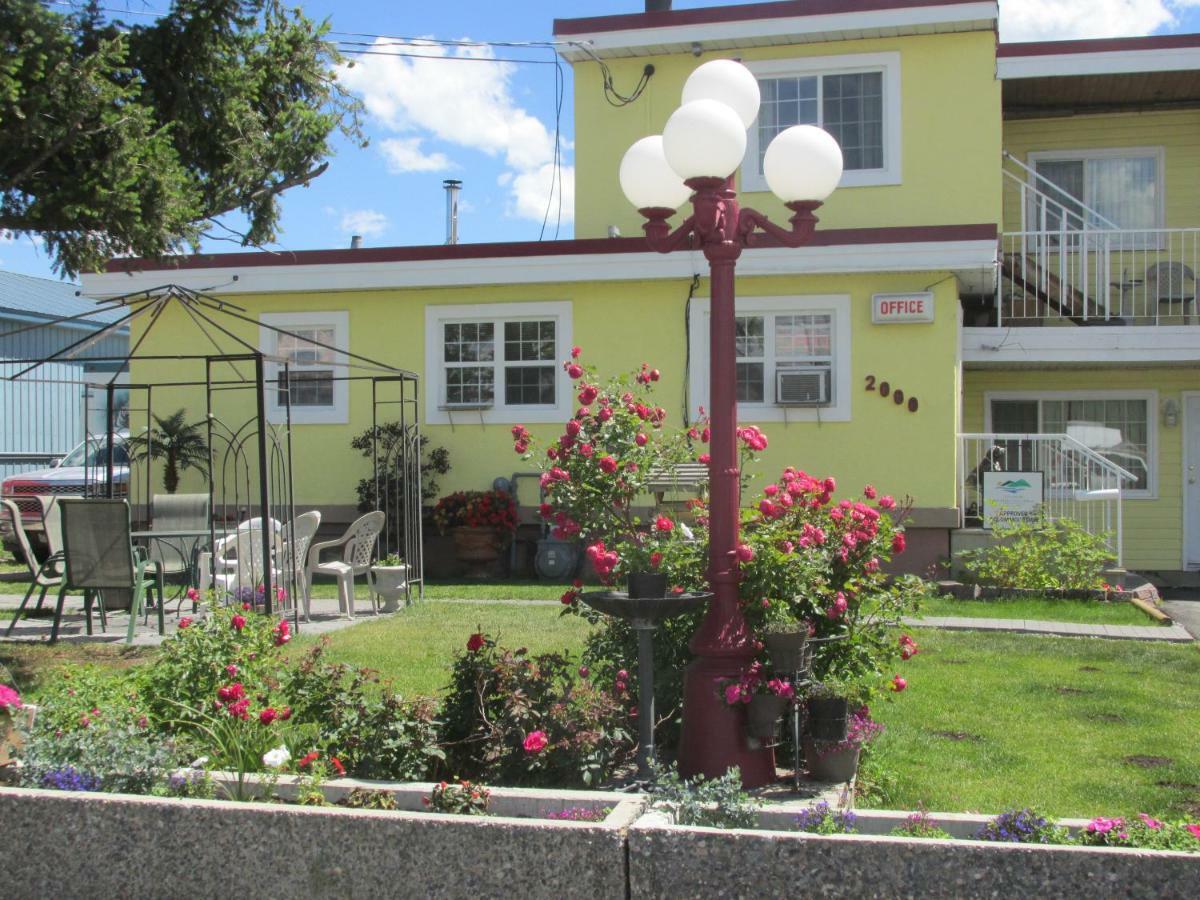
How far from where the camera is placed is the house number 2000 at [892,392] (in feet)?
43.7

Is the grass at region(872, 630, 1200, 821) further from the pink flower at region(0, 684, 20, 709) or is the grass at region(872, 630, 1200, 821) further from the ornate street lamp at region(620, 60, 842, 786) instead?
the pink flower at region(0, 684, 20, 709)

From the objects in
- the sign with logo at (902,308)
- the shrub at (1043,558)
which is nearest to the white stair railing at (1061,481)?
the shrub at (1043,558)

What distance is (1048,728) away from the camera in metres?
6.70

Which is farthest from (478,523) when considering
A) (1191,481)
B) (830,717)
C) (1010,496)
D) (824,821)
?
(824,821)

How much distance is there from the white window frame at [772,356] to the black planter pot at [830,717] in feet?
28.4

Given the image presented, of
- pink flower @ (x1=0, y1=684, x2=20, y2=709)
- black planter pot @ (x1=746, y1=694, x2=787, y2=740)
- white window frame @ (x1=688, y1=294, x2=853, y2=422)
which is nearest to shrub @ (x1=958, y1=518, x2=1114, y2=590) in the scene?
white window frame @ (x1=688, y1=294, x2=853, y2=422)

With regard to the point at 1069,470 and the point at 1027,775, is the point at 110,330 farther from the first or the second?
the point at 1069,470

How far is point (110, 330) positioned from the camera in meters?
9.90

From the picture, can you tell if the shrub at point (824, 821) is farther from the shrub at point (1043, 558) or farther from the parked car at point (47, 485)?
the parked car at point (47, 485)

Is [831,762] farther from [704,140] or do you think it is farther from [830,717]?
[704,140]

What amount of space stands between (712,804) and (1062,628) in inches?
271

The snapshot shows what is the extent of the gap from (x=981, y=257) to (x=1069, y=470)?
348 centimetres

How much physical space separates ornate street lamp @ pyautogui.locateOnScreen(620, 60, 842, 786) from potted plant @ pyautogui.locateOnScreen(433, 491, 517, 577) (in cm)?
841

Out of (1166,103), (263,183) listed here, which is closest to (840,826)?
(263,183)
